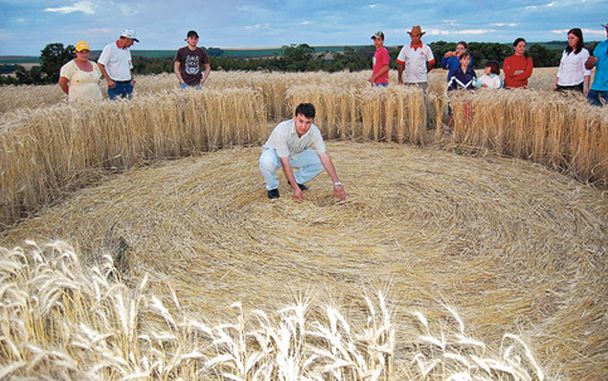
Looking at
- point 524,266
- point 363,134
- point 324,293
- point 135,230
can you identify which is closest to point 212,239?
point 135,230

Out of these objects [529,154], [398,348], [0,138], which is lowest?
[398,348]

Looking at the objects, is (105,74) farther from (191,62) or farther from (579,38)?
(579,38)

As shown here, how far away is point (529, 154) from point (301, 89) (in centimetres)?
343

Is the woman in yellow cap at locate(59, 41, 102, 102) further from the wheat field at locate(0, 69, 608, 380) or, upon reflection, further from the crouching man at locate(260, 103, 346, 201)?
the crouching man at locate(260, 103, 346, 201)

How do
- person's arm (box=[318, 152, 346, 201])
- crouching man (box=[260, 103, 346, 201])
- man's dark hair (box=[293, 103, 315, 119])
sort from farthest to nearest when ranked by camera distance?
1. person's arm (box=[318, 152, 346, 201])
2. crouching man (box=[260, 103, 346, 201])
3. man's dark hair (box=[293, 103, 315, 119])

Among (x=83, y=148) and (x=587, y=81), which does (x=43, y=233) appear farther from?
(x=587, y=81)

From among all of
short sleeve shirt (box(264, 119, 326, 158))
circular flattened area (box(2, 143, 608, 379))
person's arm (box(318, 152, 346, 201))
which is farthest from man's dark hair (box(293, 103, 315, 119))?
circular flattened area (box(2, 143, 608, 379))

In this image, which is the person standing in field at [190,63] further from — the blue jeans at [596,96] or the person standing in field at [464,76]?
the blue jeans at [596,96]

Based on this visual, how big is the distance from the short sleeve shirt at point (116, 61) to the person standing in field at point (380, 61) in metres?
3.80

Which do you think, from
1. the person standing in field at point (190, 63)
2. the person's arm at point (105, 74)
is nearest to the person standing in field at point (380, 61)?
the person standing in field at point (190, 63)

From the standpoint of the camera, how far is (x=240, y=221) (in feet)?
14.8

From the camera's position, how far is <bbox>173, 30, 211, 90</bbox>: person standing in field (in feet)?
25.2

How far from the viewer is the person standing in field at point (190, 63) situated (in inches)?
302

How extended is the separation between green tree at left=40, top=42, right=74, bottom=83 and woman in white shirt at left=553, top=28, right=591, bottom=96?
43.4ft
